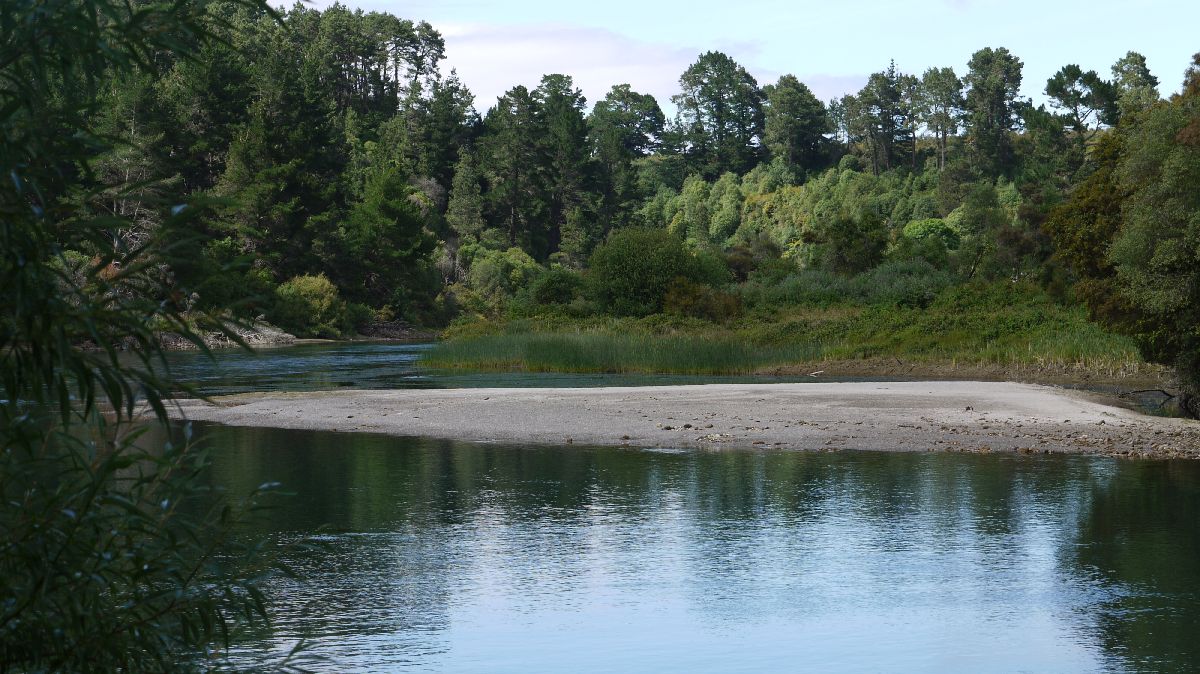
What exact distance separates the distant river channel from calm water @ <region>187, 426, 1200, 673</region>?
0.12ft

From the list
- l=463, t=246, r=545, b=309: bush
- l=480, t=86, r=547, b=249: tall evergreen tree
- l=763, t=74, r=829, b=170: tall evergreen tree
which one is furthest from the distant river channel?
l=763, t=74, r=829, b=170: tall evergreen tree

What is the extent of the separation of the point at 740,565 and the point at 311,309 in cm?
7083

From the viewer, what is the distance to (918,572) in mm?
13297

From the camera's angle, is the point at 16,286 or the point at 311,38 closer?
the point at 16,286

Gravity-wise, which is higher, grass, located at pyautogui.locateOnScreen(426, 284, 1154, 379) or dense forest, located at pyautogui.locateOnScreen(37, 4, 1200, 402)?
dense forest, located at pyautogui.locateOnScreen(37, 4, 1200, 402)

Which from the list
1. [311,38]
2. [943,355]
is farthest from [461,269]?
[943,355]

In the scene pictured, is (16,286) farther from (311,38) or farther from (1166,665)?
(311,38)

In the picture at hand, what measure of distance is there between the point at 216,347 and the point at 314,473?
52.5 m

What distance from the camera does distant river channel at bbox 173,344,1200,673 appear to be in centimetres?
1057

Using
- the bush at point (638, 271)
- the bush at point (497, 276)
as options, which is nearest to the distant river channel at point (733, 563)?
the bush at point (638, 271)

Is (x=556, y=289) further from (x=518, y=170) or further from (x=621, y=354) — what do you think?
(x=518, y=170)

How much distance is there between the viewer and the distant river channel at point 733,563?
10570mm

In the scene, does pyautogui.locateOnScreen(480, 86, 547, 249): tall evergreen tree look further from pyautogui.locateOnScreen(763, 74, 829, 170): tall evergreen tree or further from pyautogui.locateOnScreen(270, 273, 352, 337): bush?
pyautogui.locateOnScreen(270, 273, 352, 337): bush

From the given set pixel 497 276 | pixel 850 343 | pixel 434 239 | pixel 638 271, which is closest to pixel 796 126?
pixel 497 276
